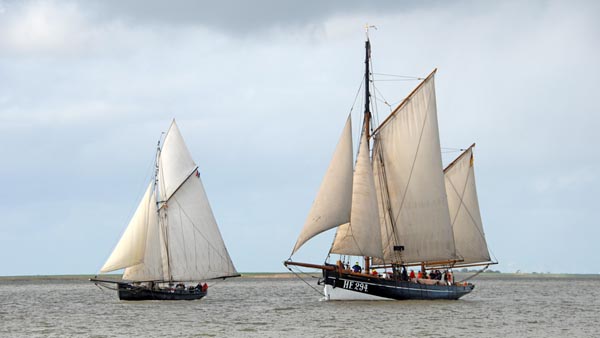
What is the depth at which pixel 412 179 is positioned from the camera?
7156 centimetres

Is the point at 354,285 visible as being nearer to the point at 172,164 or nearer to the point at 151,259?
the point at 151,259

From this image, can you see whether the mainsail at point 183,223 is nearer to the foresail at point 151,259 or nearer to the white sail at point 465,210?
the foresail at point 151,259

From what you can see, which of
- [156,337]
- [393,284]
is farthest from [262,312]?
[156,337]

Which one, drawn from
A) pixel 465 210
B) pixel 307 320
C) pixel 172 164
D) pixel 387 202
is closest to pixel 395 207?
pixel 387 202

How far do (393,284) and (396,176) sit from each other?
27.8 ft

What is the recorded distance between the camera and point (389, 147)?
72.0 metres

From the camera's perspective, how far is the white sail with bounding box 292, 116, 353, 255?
64.6m

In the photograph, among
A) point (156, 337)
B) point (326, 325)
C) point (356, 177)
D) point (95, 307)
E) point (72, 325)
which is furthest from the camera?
point (95, 307)

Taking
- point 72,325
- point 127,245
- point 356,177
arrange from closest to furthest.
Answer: point 72,325 → point 356,177 → point 127,245

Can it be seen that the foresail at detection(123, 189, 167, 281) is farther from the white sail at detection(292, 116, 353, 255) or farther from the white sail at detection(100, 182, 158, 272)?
the white sail at detection(292, 116, 353, 255)

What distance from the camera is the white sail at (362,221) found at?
6725cm

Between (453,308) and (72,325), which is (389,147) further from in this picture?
(72,325)

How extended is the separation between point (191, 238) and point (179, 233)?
3.81 ft

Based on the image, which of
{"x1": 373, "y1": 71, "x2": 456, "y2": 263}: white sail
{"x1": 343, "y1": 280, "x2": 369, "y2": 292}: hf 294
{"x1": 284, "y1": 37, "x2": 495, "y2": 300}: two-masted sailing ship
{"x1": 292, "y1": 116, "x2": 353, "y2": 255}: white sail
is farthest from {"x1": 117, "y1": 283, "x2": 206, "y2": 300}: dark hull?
{"x1": 373, "y1": 71, "x2": 456, "y2": 263}: white sail
